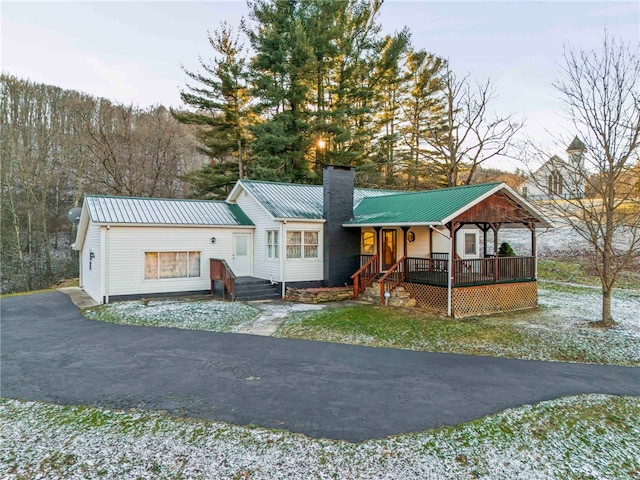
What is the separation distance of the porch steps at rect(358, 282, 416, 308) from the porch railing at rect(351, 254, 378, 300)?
18.2 inches

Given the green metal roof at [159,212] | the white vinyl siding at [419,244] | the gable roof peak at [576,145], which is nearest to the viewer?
the gable roof peak at [576,145]

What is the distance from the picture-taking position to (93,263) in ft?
50.3

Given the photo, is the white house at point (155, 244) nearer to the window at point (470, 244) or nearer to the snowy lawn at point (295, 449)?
the snowy lawn at point (295, 449)

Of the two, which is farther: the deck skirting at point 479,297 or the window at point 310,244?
the window at point 310,244

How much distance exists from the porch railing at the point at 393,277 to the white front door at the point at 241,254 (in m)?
6.06

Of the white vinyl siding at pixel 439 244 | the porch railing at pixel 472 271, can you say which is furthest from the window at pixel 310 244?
the white vinyl siding at pixel 439 244

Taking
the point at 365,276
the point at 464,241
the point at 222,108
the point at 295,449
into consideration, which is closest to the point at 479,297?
the point at 365,276

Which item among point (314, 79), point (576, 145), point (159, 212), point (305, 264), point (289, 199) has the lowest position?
point (305, 264)

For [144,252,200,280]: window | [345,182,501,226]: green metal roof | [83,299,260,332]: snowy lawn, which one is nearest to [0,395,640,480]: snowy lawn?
[83,299,260,332]: snowy lawn

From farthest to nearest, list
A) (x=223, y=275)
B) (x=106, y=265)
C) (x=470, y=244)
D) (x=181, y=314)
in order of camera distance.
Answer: (x=470, y=244) → (x=223, y=275) → (x=106, y=265) → (x=181, y=314)

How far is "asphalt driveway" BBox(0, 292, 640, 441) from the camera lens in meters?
5.47

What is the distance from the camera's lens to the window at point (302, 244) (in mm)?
15086

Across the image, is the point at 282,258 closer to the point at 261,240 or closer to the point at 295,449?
the point at 261,240

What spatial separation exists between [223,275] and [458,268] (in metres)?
8.46
